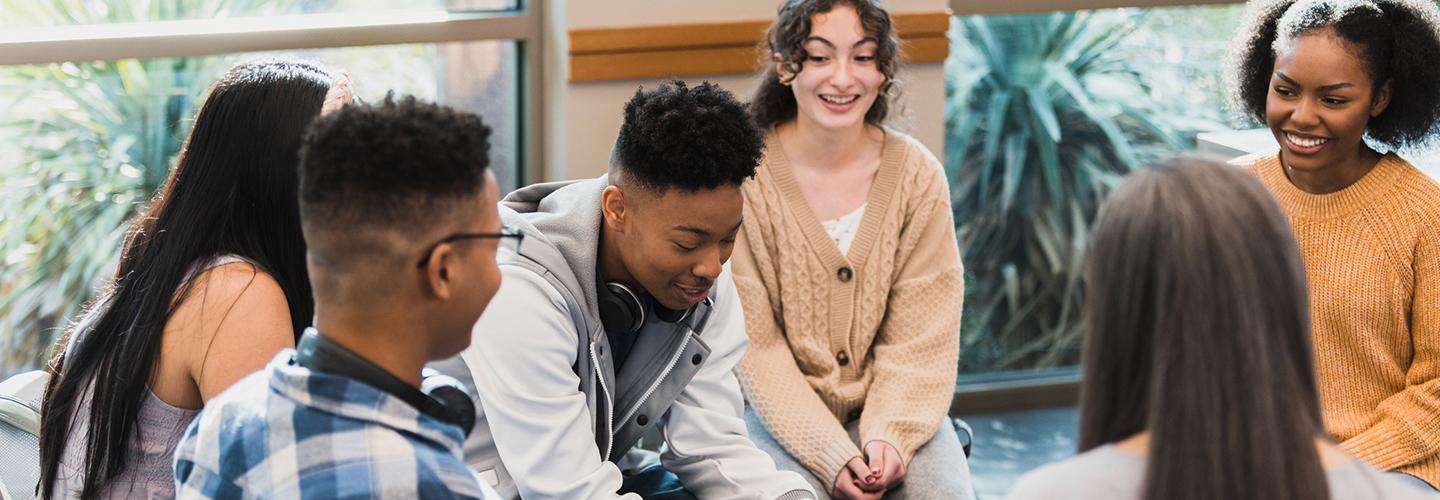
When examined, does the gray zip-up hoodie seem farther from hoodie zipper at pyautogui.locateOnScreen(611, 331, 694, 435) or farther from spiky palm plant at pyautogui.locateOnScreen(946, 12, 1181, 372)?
spiky palm plant at pyautogui.locateOnScreen(946, 12, 1181, 372)

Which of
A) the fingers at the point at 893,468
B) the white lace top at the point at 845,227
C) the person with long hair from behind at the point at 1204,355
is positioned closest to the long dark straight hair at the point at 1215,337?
the person with long hair from behind at the point at 1204,355

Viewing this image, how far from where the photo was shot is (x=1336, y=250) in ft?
7.52

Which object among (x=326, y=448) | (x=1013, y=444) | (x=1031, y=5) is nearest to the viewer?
(x=326, y=448)

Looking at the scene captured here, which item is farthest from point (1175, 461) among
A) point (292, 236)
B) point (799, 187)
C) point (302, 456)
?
point (799, 187)

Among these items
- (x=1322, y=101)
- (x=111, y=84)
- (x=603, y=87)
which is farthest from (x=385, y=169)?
(x=111, y=84)

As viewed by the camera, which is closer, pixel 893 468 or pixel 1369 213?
Result: pixel 1369 213

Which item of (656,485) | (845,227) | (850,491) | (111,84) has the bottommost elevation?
(850,491)

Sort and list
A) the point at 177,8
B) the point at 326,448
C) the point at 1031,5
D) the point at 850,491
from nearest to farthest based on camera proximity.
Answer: the point at 326,448 → the point at 850,491 → the point at 177,8 → the point at 1031,5

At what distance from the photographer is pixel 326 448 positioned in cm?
125

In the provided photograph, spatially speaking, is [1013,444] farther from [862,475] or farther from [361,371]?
[361,371]

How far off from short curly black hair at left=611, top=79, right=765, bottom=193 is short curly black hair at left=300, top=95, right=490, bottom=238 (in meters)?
0.63

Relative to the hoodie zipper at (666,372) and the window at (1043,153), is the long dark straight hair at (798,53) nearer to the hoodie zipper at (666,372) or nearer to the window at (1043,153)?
the hoodie zipper at (666,372)

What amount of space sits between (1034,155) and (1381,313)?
1554mm

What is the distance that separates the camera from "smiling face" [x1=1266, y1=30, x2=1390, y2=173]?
225 cm
